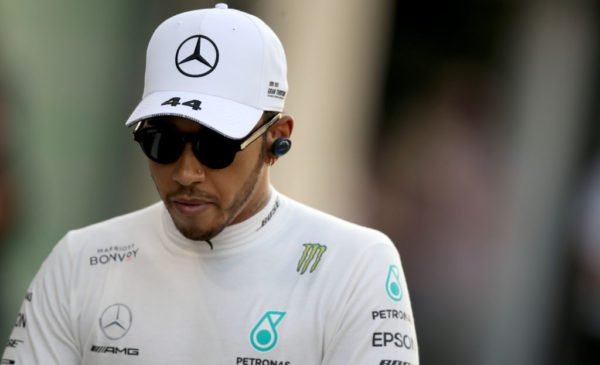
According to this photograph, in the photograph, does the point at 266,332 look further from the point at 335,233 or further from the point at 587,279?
the point at 587,279

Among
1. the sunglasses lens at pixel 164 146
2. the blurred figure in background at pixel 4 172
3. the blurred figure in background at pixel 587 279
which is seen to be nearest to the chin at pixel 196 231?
the sunglasses lens at pixel 164 146

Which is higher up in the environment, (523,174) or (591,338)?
(523,174)

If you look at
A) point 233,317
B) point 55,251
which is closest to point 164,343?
point 233,317

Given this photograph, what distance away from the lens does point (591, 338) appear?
35.9 ft

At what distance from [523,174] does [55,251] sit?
6595mm

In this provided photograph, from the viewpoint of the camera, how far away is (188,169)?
443 cm

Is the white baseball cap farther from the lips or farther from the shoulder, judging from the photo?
the shoulder

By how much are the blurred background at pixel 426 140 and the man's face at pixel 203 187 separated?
4.16m

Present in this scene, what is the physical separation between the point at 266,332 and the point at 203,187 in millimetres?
522

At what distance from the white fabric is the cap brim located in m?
0.42

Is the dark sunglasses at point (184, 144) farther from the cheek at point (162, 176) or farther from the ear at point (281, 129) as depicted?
the ear at point (281, 129)

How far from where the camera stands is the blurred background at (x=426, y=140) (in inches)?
362

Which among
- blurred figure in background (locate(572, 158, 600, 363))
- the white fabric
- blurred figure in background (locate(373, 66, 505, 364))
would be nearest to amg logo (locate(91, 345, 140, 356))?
the white fabric

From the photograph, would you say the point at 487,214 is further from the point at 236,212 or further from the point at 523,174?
the point at 236,212
